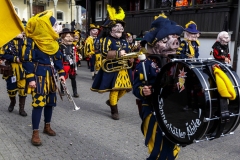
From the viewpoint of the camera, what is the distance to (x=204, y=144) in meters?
4.21

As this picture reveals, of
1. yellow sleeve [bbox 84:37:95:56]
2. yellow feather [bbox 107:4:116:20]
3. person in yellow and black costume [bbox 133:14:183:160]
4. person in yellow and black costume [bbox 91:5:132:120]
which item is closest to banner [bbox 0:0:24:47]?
person in yellow and black costume [bbox 133:14:183:160]

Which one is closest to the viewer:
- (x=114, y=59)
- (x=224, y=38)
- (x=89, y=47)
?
(x=114, y=59)

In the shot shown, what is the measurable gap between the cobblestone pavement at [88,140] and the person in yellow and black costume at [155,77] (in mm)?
1119

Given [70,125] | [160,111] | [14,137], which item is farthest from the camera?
[70,125]

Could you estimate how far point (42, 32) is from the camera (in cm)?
396

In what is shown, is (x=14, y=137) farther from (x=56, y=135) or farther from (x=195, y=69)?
(x=195, y=69)

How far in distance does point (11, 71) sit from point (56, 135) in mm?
1775

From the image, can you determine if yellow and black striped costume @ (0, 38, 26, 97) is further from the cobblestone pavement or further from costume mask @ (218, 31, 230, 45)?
costume mask @ (218, 31, 230, 45)

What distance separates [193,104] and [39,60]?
8.54 ft

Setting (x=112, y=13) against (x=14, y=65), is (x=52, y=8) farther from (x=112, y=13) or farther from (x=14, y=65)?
(x=112, y=13)

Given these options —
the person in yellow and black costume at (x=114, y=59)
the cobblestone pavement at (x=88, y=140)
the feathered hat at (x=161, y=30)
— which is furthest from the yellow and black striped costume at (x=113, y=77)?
the feathered hat at (x=161, y=30)

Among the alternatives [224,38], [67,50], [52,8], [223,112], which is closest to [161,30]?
[223,112]

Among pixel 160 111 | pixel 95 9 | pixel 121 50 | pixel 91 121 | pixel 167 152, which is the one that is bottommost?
pixel 91 121

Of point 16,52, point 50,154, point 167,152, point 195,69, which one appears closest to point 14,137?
point 50,154
